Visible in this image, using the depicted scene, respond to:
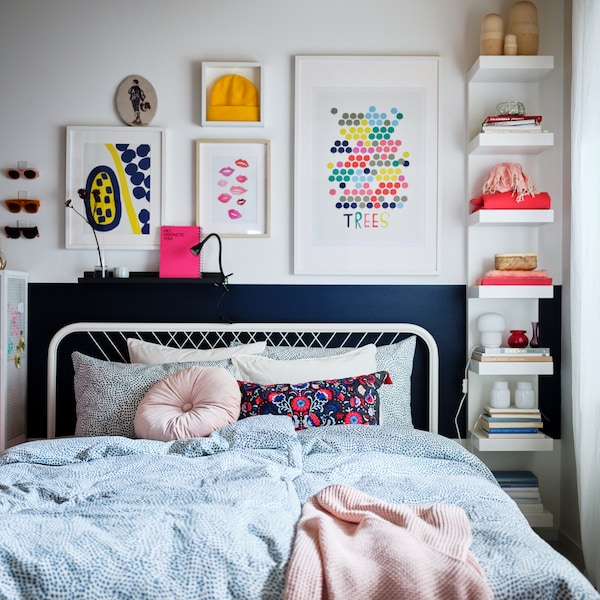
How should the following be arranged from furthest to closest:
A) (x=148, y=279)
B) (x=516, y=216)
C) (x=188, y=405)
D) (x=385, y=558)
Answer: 1. (x=148, y=279)
2. (x=516, y=216)
3. (x=188, y=405)
4. (x=385, y=558)

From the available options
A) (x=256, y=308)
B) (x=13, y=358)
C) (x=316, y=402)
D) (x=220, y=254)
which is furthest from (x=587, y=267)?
(x=13, y=358)

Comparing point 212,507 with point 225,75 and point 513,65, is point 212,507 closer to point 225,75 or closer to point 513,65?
point 225,75

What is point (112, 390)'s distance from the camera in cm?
273

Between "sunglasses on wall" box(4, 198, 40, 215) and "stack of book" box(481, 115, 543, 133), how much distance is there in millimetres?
2072

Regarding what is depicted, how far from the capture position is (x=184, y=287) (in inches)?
127

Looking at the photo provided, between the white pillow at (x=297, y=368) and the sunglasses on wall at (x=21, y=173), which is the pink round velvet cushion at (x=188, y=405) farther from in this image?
the sunglasses on wall at (x=21, y=173)

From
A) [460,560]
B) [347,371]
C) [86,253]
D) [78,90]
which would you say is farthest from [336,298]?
[460,560]

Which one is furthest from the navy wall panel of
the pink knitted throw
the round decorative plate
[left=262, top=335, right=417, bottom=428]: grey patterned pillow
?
the pink knitted throw

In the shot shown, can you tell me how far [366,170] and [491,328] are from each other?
91cm

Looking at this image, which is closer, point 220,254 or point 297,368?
point 297,368

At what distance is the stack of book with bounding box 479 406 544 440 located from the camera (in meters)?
2.98

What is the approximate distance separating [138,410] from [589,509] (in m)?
1.77

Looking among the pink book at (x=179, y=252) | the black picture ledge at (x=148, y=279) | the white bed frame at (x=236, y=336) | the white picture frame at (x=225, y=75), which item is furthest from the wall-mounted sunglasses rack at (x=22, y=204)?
the white picture frame at (x=225, y=75)

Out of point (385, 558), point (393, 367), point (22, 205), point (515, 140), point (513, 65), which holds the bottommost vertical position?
point (385, 558)
